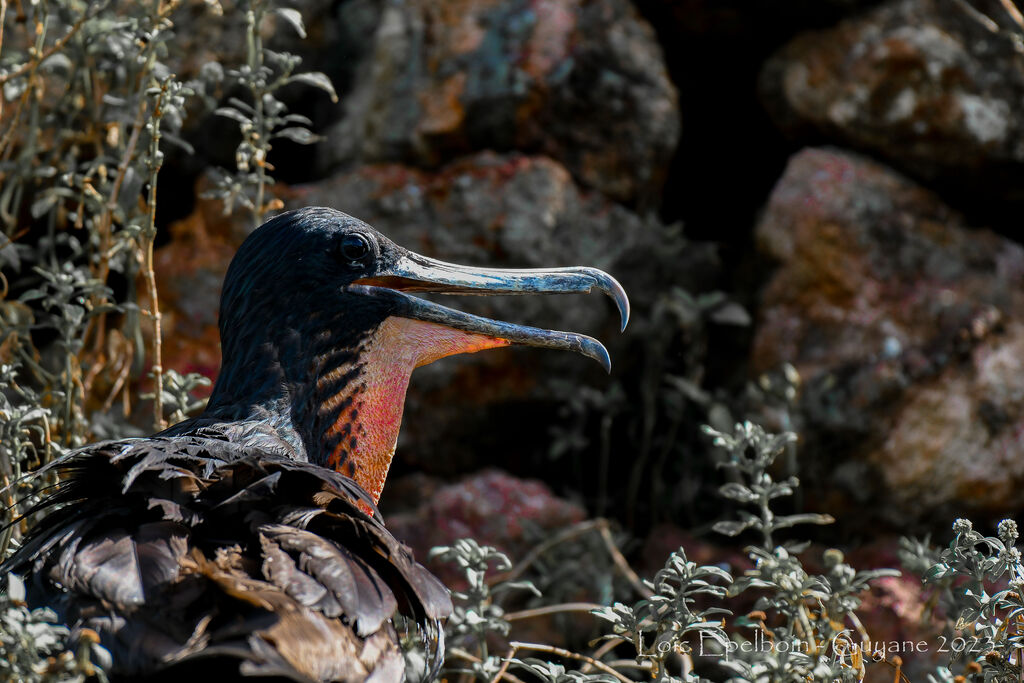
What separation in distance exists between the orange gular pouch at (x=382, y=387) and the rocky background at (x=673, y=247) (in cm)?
101

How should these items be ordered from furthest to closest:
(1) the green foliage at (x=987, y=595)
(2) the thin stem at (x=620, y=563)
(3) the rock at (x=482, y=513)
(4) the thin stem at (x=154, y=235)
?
(3) the rock at (x=482, y=513) → (2) the thin stem at (x=620, y=563) → (4) the thin stem at (x=154, y=235) → (1) the green foliage at (x=987, y=595)

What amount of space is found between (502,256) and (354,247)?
1177 mm

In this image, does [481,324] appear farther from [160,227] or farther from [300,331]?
[160,227]

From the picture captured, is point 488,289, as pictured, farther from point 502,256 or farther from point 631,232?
point 631,232

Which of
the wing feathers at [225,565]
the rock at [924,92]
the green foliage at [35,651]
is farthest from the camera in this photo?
the rock at [924,92]

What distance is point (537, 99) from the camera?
3895 mm

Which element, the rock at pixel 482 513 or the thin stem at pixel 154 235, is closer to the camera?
the thin stem at pixel 154 235

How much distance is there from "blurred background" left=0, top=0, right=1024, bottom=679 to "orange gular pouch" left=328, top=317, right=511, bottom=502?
95 centimetres

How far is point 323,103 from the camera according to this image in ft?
13.6

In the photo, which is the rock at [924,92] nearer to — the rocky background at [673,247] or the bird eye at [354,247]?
the rocky background at [673,247]

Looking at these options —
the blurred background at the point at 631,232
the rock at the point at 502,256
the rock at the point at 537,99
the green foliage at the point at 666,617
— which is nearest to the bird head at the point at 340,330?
the green foliage at the point at 666,617

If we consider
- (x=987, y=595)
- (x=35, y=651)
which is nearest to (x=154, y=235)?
(x=35, y=651)

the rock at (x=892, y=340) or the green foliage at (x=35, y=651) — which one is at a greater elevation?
the green foliage at (x=35, y=651)

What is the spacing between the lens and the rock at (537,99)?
12.8 ft
